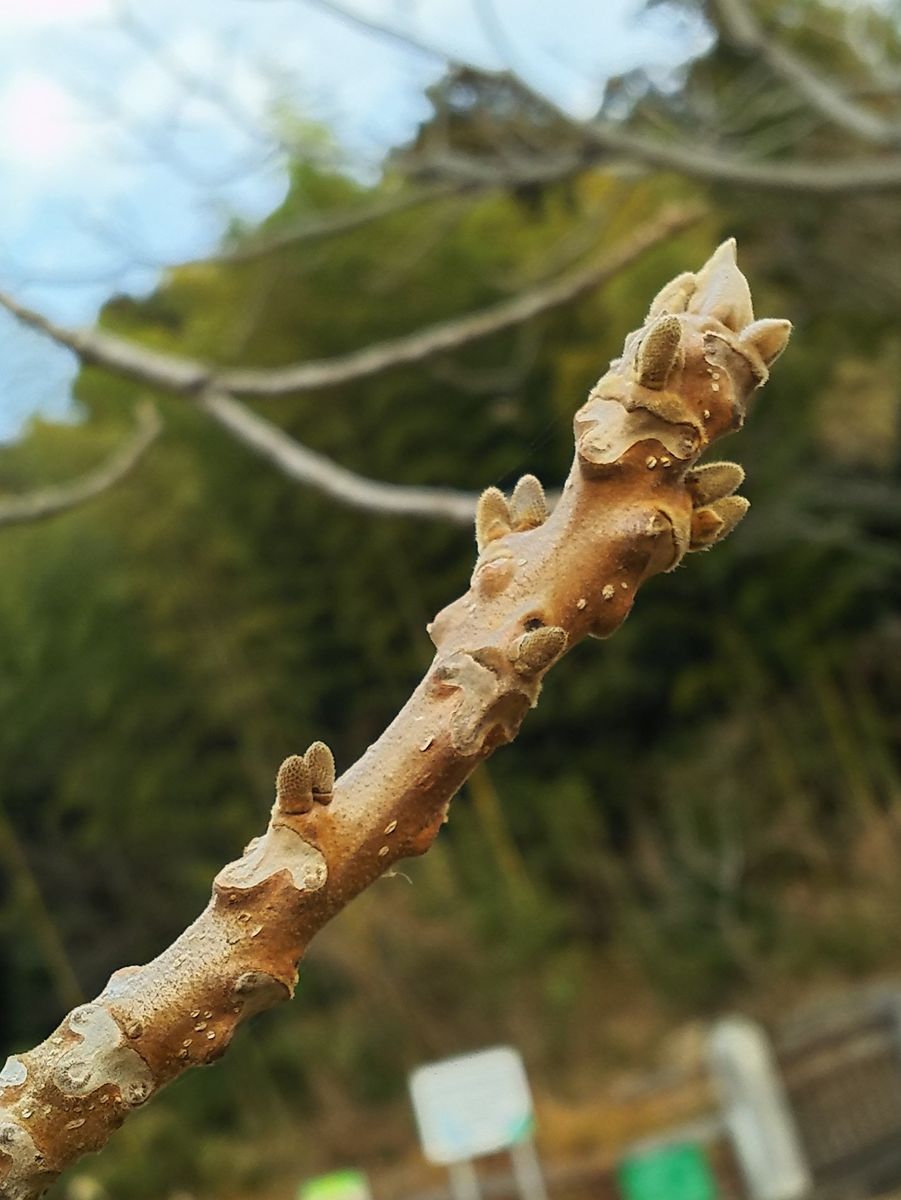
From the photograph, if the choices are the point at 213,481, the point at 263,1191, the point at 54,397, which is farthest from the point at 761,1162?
the point at 54,397

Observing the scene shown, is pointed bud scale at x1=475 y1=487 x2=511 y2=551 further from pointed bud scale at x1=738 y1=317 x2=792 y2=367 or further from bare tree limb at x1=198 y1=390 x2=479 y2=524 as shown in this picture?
bare tree limb at x1=198 y1=390 x2=479 y2=524

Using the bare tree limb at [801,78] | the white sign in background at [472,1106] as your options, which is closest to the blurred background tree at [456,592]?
the bare tree limb at [801,78]

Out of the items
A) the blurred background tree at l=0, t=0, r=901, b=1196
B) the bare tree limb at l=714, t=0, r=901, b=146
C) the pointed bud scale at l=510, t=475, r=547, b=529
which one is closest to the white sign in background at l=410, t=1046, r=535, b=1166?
the blurred background tree at l=0, t=0, r=901, b=1196

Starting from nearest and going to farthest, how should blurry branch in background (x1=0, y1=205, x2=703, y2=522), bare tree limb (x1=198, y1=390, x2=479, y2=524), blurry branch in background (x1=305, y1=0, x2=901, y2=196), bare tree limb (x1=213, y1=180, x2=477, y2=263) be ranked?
bare tree limb (x1=198, y1=390, x2=479, y2=524) < blurry branch in background (x1=0, y1=205, x2=703, y2=522) < blurry branch in background (x1=305, y1=0, x2=901, y2=196) < bare tree limb (x1=213, y1=180, x2=477, y2=263)

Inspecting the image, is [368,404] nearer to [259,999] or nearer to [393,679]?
[393,679]

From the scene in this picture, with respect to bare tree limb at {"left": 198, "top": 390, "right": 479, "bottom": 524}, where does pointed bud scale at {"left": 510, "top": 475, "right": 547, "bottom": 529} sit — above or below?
below
